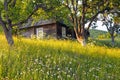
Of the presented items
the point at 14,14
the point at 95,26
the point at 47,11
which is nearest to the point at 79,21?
the point at 47,11

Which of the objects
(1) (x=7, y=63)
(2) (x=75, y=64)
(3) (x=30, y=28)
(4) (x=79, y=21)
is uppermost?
(1) (x=7, y=63)

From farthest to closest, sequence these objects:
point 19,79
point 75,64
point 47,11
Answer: point 47,11
point 75,64
point 19,79

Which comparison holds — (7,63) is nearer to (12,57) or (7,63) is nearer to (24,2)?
(12,57)

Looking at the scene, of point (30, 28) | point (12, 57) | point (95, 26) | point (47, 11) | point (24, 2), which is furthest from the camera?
point (30, 28)

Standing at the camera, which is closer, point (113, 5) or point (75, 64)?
point (75, 64)

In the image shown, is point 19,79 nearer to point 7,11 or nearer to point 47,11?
point 7,11

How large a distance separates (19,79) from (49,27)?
37.8 metres

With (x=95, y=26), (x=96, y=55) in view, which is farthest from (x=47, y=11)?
(x=95, y=26)

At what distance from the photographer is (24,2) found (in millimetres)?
17531

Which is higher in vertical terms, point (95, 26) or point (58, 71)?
point (58, 71)

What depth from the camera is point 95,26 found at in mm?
44875

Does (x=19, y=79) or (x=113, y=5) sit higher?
(x=19, y=79)

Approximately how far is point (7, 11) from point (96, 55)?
217 inches

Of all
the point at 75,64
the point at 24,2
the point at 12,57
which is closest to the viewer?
the point at 12,57
